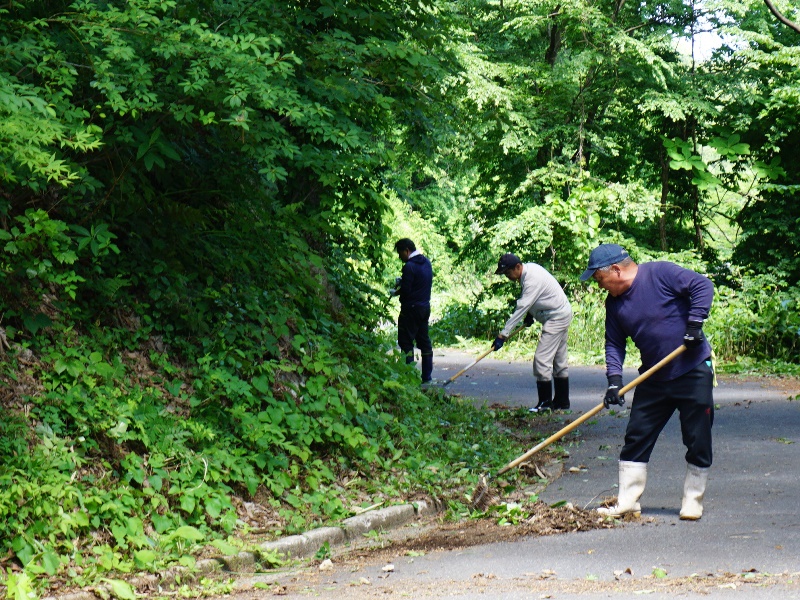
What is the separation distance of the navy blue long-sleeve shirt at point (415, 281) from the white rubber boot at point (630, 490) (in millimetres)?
8138

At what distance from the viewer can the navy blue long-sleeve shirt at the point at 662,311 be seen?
7242 millimetres

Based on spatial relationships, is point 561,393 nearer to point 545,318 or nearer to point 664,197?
point 545,318

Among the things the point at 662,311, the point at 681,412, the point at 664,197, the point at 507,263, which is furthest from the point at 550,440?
the point at 664,197

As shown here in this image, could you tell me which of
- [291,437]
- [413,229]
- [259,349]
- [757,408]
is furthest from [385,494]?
[413,229]

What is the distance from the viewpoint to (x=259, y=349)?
8.92 metres

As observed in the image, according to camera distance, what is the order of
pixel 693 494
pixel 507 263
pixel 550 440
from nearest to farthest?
1. pixel 693 494
2. pixel 550 440
3. pixel 507 263

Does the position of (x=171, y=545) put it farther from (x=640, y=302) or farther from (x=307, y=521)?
(x=640, y=302)

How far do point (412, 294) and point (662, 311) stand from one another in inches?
328

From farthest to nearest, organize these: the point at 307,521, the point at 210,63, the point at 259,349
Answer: the point at 259,349 < the point at 307,521 < the point at 210,63

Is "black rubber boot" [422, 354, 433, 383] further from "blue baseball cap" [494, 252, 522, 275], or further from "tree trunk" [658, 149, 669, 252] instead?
"tree trunk" [658, 149, 669, 252]

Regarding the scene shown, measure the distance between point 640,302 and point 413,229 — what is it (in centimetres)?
3318

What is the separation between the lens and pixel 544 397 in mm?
13438

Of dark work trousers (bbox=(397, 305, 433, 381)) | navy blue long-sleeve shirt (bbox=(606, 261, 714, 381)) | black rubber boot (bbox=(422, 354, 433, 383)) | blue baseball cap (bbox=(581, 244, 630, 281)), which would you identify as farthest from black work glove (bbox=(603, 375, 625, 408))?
black rubber boot (bbox=(422, 354, 433, 383))

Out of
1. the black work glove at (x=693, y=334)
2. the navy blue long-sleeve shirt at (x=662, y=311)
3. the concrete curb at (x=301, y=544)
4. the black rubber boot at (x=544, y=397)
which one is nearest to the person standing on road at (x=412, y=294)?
the black rubber boot at (x=544, y=397)
